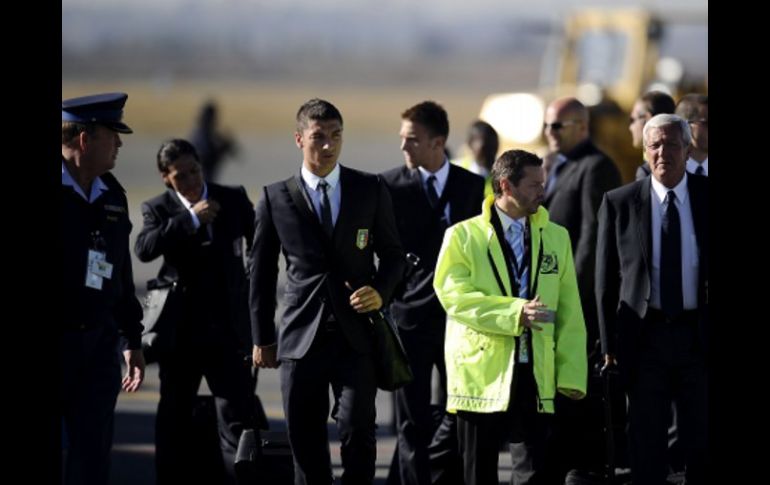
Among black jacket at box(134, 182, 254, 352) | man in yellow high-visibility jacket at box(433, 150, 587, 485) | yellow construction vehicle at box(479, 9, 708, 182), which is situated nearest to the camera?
man in yellow high-visibility jacket at box(433, 150, 587, 485)

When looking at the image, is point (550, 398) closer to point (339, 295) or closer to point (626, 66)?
point (339, 295)

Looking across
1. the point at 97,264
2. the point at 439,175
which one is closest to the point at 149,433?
the point at 439,175

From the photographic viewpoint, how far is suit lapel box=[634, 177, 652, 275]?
26.2ft

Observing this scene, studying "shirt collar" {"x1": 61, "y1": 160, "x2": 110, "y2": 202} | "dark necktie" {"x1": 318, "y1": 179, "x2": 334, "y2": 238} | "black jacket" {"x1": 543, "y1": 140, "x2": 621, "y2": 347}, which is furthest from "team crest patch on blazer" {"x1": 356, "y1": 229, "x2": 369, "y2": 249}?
"black jacket" {"x1": 543, "y1": 140, "x2": 621, "y2": 347}

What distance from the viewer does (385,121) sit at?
67.3 meters

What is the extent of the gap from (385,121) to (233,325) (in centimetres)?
5833

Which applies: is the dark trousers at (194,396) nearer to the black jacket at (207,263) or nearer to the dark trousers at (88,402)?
the black jacket at (207,263)

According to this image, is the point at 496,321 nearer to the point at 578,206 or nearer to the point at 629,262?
the point at 629,262

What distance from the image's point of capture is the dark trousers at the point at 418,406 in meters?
9.10

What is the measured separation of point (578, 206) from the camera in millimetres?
9883

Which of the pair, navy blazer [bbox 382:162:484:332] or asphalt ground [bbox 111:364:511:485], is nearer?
navy blazer [bbox 382:162:484:332]

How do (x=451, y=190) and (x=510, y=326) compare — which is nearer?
(x=510, y=326)

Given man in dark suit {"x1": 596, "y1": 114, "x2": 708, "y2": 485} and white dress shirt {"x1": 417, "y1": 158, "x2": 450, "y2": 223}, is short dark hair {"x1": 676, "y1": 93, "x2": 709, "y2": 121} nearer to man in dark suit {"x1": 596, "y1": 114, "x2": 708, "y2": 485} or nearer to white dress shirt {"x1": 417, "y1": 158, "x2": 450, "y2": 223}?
white dress shirt {"x1": 417, "y1": 158, "x2": 450, "y2": 223}

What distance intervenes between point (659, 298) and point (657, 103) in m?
2.55
